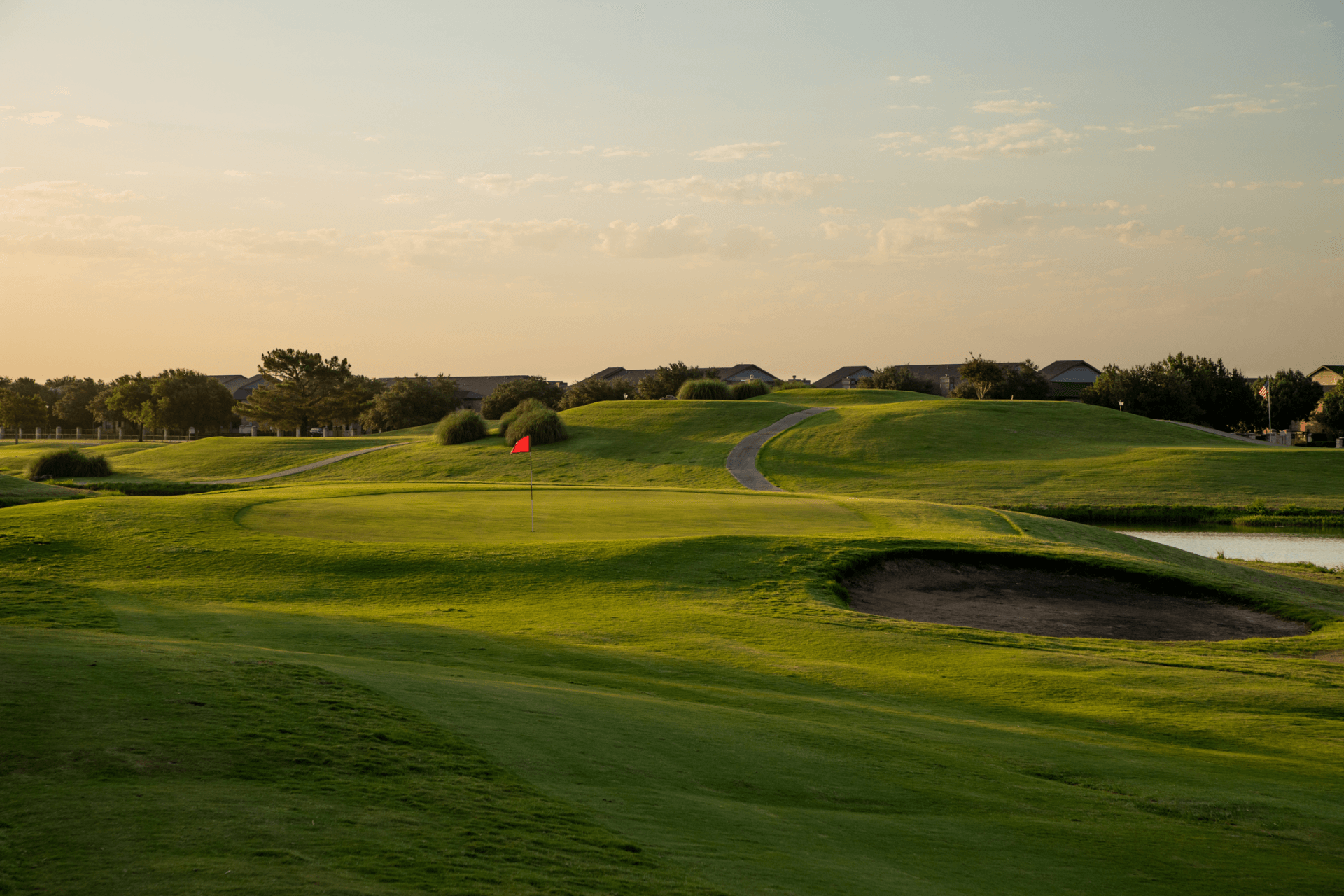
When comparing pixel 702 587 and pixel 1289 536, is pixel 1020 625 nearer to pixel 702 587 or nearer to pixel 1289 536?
pixel 702 587

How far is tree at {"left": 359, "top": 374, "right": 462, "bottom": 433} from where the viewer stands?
318 ft

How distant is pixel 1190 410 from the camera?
276 ft

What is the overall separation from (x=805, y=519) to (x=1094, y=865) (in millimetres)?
20270

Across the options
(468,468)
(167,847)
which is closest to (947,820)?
(167,847)

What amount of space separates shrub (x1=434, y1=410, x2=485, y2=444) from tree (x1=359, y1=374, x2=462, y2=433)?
33.7 metres

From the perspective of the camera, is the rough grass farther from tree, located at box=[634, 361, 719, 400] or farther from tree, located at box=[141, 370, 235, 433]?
tree, located at box=[141, 370, 235, 433]

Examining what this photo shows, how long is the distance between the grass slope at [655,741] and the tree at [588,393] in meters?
74.0

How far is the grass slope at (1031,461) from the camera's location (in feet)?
150

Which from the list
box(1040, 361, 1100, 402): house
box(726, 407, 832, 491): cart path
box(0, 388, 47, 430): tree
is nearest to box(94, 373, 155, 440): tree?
box(0, 388, 47, 430): tree

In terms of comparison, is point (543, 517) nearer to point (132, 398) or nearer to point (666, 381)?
point (666, 381)

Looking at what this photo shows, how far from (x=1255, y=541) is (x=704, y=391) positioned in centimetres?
4375

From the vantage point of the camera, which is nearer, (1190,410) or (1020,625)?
(1020,625)

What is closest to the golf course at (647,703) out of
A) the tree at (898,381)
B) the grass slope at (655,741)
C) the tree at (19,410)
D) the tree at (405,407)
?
the grass slope at (655,741)

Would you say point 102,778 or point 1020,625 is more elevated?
point 102,778
